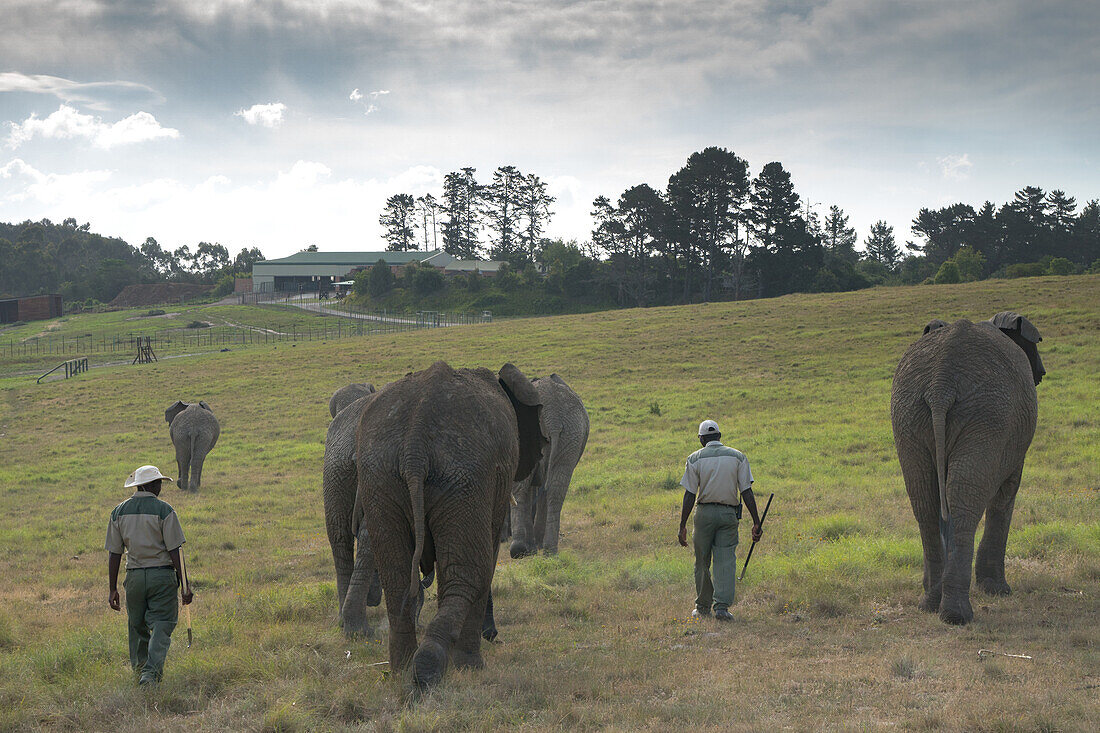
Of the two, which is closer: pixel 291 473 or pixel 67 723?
pixel 67 723

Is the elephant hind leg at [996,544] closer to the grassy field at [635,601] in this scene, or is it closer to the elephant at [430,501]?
the grassy field at [635,601]

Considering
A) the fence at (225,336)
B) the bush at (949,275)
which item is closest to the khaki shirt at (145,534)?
the fence at (225,336)

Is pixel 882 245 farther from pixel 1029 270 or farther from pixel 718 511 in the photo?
pixel 718 511

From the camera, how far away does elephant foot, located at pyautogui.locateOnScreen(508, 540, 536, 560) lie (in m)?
12.2

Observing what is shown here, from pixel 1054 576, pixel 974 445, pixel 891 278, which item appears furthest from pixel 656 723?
pixel 891 278

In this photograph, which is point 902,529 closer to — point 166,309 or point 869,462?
point 869,462

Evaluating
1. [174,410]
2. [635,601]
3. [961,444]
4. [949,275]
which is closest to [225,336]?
[174,410]

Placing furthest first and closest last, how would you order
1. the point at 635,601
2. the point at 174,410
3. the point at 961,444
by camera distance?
the point at 174,410 → the point at 635,601 → the point at 961,444

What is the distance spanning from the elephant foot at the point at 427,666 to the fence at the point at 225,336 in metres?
58.7

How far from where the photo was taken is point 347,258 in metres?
130

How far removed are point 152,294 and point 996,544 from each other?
431ft

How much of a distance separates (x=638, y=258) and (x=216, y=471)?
224 ft

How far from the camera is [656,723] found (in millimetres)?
5621

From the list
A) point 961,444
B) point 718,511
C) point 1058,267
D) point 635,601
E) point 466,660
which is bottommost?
point 635,601
